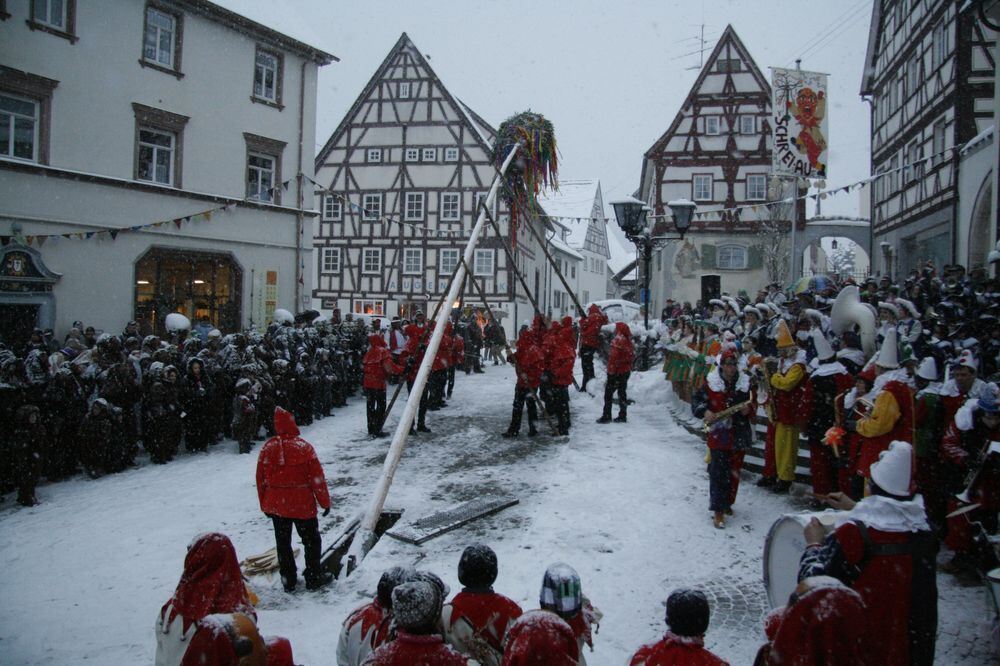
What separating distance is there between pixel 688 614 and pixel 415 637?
3.61ft

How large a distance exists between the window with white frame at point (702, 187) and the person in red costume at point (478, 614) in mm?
29164

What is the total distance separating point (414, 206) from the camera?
1261 inches

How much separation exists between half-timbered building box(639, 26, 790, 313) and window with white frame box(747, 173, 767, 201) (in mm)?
43

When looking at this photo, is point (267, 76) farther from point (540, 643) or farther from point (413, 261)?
point (540, 643)

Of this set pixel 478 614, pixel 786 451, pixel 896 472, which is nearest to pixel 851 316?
pixel 786 451

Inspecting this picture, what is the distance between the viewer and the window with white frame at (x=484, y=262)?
32125 mm

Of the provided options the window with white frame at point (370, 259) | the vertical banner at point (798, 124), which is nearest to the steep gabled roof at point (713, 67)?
the vertical banner at point (798, 124)

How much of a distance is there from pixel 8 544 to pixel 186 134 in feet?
47.5

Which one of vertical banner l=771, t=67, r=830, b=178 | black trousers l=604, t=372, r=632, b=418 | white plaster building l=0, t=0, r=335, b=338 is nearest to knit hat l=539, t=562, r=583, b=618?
black trousers l=604, t=372, r=632, b=418

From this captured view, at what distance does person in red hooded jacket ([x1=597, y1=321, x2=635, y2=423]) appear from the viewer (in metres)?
11.3

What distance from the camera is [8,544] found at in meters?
6.23

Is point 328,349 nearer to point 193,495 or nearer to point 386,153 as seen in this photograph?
point 193,495

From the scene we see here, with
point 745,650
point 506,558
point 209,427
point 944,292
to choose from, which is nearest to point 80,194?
point 209,427

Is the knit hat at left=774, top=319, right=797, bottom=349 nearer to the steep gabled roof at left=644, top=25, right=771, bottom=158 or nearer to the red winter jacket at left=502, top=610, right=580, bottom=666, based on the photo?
the red winter jacket at left=502, top=610, right=580, bottom=666
